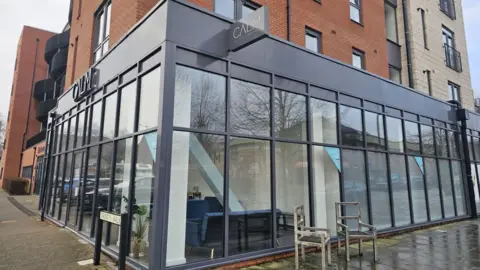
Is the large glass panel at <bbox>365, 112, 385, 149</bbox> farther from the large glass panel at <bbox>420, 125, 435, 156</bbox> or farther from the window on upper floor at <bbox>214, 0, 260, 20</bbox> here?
the window on upper floor at <bbox>214, 0, 260, 20</bbox>

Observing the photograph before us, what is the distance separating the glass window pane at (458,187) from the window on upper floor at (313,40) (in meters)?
7.29

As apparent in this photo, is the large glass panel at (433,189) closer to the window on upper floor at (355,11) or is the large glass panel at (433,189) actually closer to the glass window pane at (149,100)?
the window on upper floor at (355,11)

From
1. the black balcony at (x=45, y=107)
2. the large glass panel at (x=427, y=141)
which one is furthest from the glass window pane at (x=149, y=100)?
the black balcony at (x=45, y=107)

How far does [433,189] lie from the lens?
1021 centimetres

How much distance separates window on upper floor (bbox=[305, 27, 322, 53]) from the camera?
9133 mm

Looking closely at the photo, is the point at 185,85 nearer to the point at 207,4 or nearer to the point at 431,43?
the point at 207,4

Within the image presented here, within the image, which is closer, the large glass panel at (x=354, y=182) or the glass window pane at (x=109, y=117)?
the glass window pane at (x=109, y=117)

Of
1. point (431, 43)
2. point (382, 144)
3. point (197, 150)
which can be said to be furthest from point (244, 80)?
point (431, 43)

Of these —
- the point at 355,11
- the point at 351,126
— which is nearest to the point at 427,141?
the point at 351,126

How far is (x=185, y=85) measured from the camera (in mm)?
Answer: 5141

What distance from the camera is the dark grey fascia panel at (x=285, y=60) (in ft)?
16.9

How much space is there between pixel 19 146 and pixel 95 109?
90.9 ft

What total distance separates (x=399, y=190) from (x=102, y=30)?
10.4 meters

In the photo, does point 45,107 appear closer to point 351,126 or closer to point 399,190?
point 351,126
